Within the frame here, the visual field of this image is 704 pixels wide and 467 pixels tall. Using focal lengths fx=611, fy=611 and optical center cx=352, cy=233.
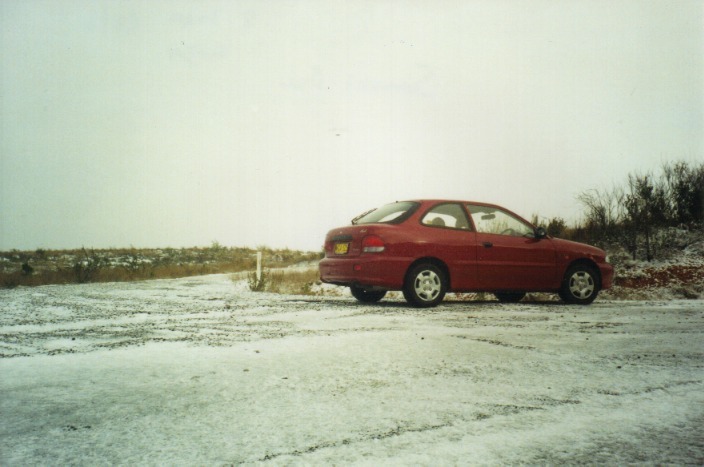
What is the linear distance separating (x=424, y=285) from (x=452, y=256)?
0.63 meters

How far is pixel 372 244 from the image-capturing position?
8602 mm

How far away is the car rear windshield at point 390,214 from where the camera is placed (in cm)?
898

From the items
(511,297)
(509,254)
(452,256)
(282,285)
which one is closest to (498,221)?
(509,254)

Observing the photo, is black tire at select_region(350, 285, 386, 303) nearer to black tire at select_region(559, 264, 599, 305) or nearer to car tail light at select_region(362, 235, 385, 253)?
car tail light at select_region(362, 235, 385, 253)

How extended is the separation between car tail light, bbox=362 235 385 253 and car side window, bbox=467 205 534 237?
1748 millimetres

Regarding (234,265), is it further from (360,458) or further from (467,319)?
(360,458)

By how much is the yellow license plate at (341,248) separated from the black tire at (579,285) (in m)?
3.61

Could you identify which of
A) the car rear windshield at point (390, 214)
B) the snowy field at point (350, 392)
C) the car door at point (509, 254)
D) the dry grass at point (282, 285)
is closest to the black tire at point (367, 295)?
the car rear windshield at point (390, 214)

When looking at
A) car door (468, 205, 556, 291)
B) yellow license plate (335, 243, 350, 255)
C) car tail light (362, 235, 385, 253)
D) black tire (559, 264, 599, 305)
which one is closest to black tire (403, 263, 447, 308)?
car tail light (362, 235, 385, 253)

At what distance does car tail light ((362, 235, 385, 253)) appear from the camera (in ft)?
28.1

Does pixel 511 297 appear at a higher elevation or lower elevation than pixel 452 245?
lower

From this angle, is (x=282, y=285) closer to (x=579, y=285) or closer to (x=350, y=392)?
(x=579, y=285)

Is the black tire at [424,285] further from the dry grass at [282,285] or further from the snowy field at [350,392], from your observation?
the dry grass at [282,285]

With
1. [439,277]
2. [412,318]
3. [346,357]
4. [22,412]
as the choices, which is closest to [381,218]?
[439,277]
